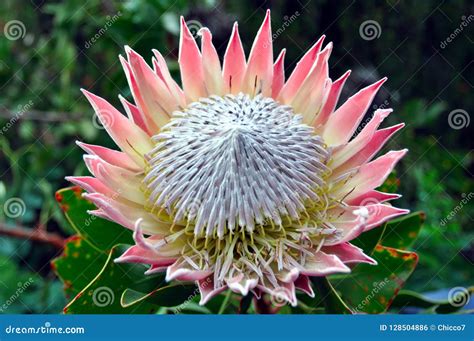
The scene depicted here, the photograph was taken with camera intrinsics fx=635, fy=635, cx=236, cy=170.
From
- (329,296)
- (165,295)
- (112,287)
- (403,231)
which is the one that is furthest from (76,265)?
(403,231)

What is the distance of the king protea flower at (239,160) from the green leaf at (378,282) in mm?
215

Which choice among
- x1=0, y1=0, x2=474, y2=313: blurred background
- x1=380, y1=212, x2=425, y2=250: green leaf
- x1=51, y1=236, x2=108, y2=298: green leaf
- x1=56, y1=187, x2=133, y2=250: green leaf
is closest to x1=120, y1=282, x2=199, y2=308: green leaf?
x1=56, y1=187, x2=133, y2=250: green leaf

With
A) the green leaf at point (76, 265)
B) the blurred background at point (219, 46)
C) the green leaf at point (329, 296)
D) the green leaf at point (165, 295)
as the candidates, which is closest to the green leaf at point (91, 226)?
the green leaf at point (76, 265)

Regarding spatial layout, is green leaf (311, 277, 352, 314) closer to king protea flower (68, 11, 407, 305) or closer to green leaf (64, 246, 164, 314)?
king protea flower (68, 11, 407, 305)

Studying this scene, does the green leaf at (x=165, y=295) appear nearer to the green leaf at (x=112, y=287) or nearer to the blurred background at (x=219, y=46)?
the green leaf at (x=112, y=287)

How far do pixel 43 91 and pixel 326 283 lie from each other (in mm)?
1748

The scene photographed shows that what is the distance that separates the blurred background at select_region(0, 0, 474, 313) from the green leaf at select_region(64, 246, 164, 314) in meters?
0.83

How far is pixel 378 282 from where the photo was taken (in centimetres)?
139

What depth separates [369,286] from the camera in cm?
139

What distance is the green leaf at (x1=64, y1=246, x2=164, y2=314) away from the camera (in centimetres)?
124

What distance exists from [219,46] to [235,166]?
87 cm

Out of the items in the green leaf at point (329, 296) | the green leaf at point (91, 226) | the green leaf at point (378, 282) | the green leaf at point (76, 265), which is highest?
the green leaf at point (378, 282)

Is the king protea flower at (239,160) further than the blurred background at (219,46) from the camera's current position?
No

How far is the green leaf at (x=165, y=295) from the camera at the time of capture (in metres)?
1.19
